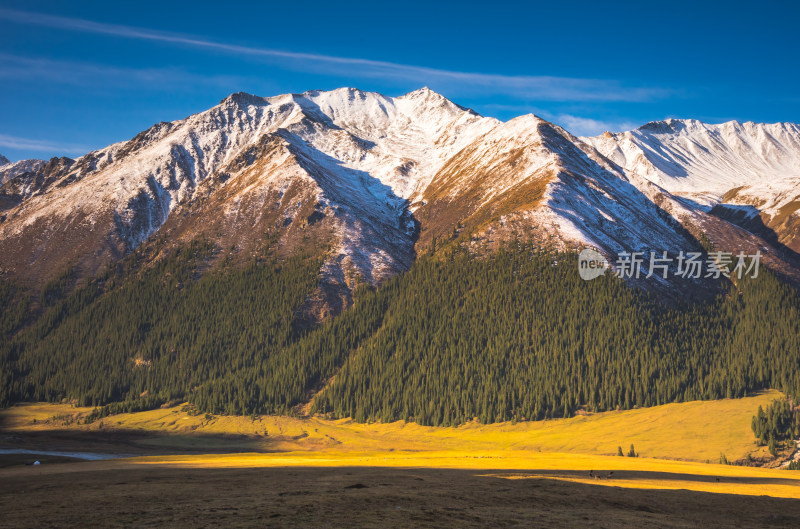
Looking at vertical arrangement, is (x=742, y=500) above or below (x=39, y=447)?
above

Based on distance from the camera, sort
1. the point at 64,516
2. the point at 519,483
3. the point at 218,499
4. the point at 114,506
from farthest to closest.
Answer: the point at 519,483
the point at 218,499
the point at 114,506
the point at 64,516

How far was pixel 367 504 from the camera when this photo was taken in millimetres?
39781

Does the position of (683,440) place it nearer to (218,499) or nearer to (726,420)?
(726,420)

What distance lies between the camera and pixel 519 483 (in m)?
55.5

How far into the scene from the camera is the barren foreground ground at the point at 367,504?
113 feet

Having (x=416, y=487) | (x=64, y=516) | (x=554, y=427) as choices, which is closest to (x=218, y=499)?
(x=64, y=516)

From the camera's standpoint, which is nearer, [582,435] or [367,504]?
[367,504]

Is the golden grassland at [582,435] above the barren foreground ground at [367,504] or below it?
below

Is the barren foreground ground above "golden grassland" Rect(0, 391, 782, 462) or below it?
above

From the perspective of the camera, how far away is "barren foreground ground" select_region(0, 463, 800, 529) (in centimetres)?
3453

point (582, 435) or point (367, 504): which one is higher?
point (367, 504)

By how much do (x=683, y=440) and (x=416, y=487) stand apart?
139680 mm

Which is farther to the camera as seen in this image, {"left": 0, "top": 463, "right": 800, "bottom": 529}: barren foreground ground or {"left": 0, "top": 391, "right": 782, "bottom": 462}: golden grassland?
{"left": 0, "top": 391, "right": 782, "bottom": 462}: golden grassland

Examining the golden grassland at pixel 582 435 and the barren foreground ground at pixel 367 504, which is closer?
the barren foreground ground at pixel 367 504
